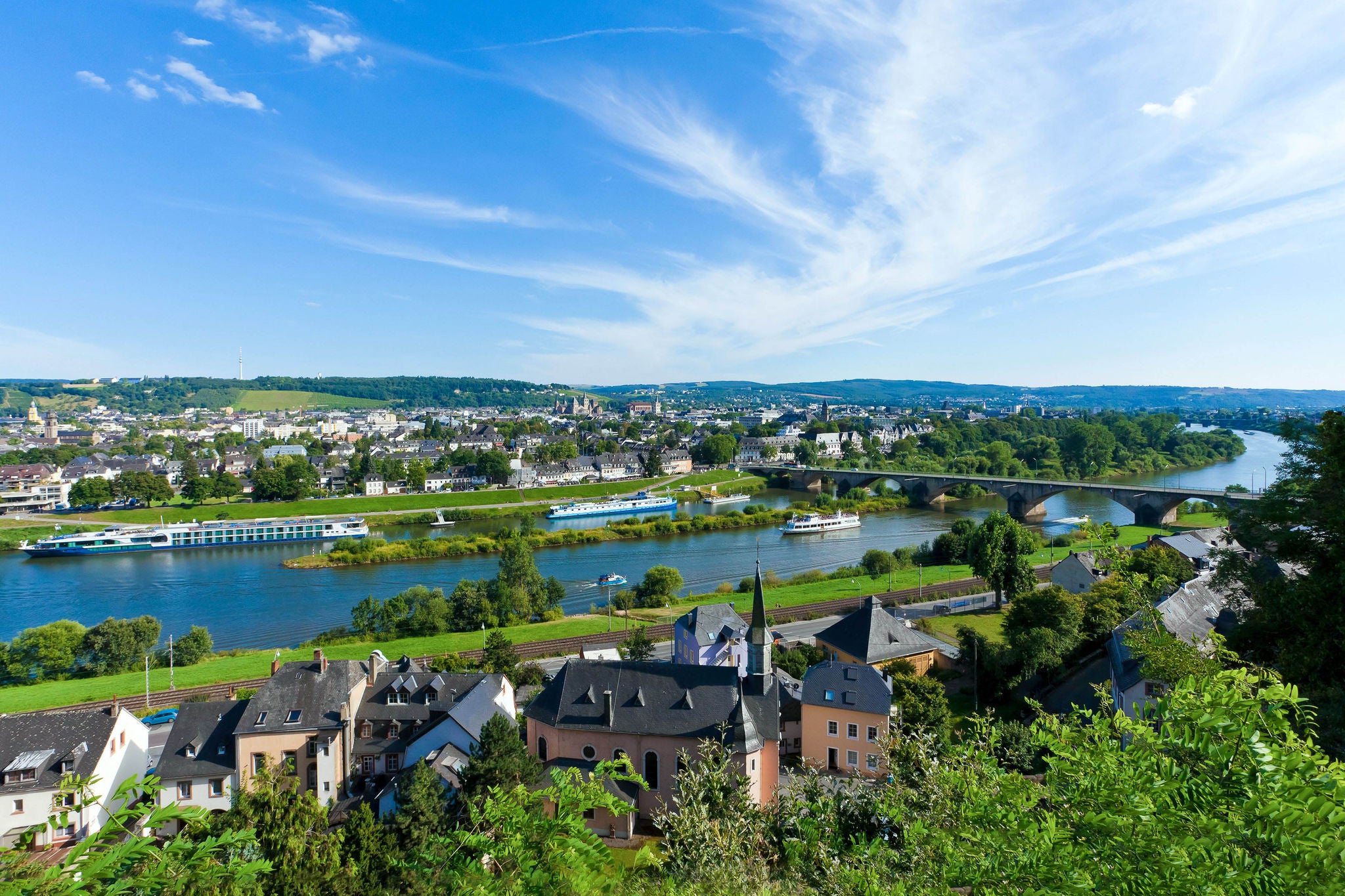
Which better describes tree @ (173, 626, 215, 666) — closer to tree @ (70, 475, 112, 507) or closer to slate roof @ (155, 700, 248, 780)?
slate roof @ (155, 700, 248, 780)

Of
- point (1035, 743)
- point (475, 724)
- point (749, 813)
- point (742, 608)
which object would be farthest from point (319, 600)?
point (1035, 743)

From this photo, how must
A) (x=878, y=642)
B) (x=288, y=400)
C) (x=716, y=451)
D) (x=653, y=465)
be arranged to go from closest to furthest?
(x=878, y=642)
(x=653, y=465)
(x=716, y=451)
(x=288, y=400)

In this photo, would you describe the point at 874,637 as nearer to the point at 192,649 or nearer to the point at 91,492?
the point at 192,649

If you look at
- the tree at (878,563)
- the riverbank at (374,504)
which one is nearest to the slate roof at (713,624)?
the tree at (878,563)

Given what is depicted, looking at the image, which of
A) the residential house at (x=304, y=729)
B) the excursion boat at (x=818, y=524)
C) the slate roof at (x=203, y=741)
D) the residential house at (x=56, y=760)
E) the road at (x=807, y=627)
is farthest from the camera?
the excursion boat at (x=818, y=524)

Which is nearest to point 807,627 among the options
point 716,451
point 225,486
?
point 225,486

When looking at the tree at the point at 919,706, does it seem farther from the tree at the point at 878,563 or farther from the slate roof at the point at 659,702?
the tree at the point at 878,563
